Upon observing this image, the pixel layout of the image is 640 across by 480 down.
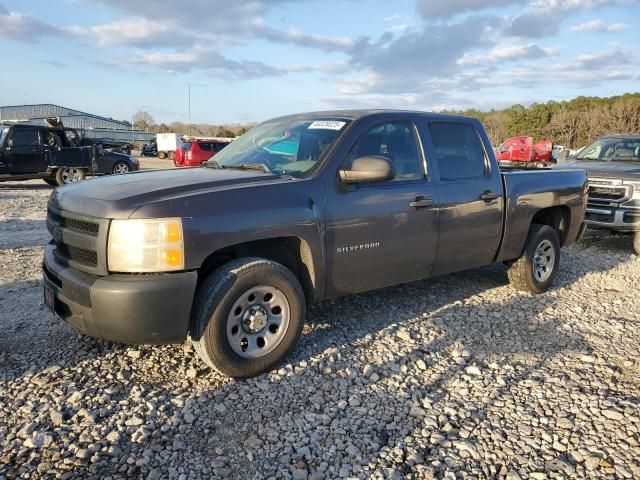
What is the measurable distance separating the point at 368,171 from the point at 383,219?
462mm

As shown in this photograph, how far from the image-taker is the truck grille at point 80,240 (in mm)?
3065

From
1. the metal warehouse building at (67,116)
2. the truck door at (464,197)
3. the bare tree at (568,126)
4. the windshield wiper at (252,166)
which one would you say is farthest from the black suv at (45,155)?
the metal warehouse building at (67,116)

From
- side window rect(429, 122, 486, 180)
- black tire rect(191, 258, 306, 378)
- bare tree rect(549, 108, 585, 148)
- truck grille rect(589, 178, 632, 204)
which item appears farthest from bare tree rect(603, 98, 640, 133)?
black tire rect(191, 258, 306, 378)

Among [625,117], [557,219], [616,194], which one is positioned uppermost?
[625,117]

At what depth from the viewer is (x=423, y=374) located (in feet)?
11.9

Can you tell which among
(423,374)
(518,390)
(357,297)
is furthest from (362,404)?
(357,297)

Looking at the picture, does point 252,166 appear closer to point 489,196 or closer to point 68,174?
point 489,196

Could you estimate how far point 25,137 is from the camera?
14.8m

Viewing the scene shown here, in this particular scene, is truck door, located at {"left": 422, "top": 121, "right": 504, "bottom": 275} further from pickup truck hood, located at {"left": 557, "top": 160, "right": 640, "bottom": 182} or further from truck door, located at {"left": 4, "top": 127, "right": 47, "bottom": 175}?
truck door, located at {"left": 4, "top": 127, "right": 47, "bottom": 175}

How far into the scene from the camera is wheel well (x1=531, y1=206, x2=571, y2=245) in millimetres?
5875

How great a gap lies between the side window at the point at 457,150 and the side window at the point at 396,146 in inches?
10.4

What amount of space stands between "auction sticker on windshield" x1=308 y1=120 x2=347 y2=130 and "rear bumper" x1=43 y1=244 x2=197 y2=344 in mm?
1725

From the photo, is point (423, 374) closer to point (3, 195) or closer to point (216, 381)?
point (216, 381)

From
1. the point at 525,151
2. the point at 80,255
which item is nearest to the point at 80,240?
the point at 80,255
